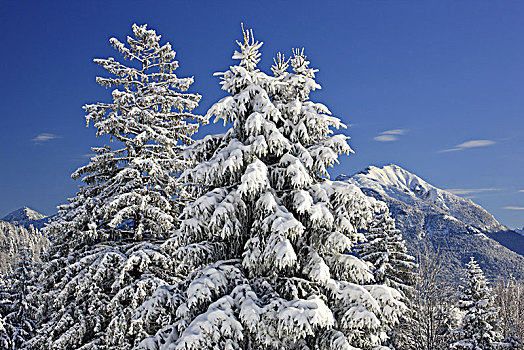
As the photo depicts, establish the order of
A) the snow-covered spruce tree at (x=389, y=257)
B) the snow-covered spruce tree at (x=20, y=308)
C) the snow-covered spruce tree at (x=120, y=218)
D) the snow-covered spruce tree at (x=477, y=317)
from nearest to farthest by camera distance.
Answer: the snow-covered spruce tree at (x=120, y=218) < the snow-covered spruce tree at (x=389, y=257) < the snow-covered spruce tree at (x=20, y=308) < the snow-covered spruce tree at (x=477, y=317)

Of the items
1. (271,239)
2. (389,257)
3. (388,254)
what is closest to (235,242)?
(271,239)

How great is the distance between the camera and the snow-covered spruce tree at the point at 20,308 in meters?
24.0

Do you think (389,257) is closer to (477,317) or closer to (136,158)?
(477,317)

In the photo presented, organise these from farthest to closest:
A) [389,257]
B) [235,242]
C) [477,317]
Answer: [477,317] → [389,257] → [235,242]

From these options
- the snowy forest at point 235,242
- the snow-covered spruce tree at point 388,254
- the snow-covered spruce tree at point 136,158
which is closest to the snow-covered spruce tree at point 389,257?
the snow-covered spruce tree at point 388,254

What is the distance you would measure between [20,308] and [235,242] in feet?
74.3

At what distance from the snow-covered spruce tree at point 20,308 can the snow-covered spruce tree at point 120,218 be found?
32.1 ft

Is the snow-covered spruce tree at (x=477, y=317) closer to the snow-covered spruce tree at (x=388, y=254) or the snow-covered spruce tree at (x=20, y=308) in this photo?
the snow-covered spruce tree at (x=388, y=254)

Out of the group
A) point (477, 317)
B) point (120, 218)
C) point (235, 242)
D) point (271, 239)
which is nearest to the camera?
point (271, 239)

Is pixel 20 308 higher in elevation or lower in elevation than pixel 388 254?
lower

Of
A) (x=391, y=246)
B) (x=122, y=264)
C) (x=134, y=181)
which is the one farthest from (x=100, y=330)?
(x=391, y=246)

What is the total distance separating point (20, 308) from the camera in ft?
81.8

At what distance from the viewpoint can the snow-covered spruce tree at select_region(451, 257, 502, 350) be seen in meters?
24.5

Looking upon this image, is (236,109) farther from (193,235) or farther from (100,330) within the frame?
(100,330)
